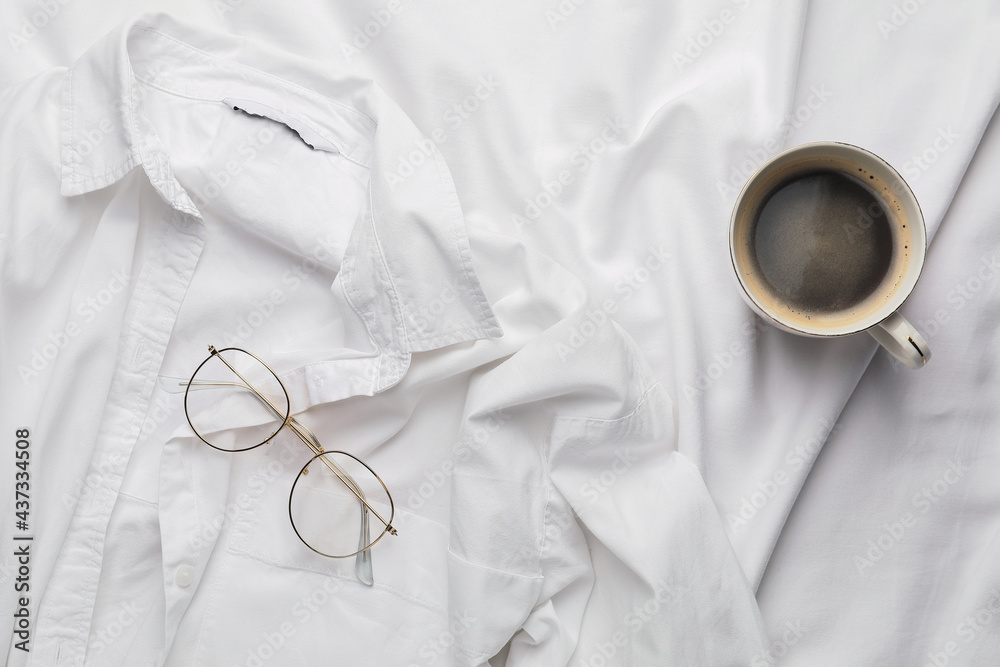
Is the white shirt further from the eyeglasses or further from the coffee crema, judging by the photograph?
the coffee crema

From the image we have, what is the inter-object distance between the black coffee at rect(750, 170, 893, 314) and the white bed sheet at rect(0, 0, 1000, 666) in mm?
82

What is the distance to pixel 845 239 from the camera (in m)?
0.69

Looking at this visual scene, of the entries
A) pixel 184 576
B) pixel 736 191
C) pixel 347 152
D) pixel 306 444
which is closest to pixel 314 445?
pixel 306 444

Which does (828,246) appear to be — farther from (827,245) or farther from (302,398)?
(302,398)

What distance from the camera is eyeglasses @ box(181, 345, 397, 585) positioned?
0.73 meters

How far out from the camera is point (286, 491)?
0.75m

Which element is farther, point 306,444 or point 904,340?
Answer: point 306,444

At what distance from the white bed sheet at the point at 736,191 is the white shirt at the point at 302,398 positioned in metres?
0.07

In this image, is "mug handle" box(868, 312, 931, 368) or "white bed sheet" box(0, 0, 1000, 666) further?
"white bed sheet" box(0, 0, 1000, 666)

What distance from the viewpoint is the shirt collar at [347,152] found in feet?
2.29

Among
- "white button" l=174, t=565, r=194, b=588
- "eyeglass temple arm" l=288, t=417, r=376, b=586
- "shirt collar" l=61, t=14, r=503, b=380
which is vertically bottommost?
"white button" l=174, t=565, r=194, b=588

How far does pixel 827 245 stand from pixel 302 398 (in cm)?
56

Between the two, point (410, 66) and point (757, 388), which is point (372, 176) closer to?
point (410, 66)

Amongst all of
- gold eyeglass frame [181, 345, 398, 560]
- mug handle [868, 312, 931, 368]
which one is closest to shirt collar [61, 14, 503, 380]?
gold eyeglass frame [181, 345, 398, 560]
